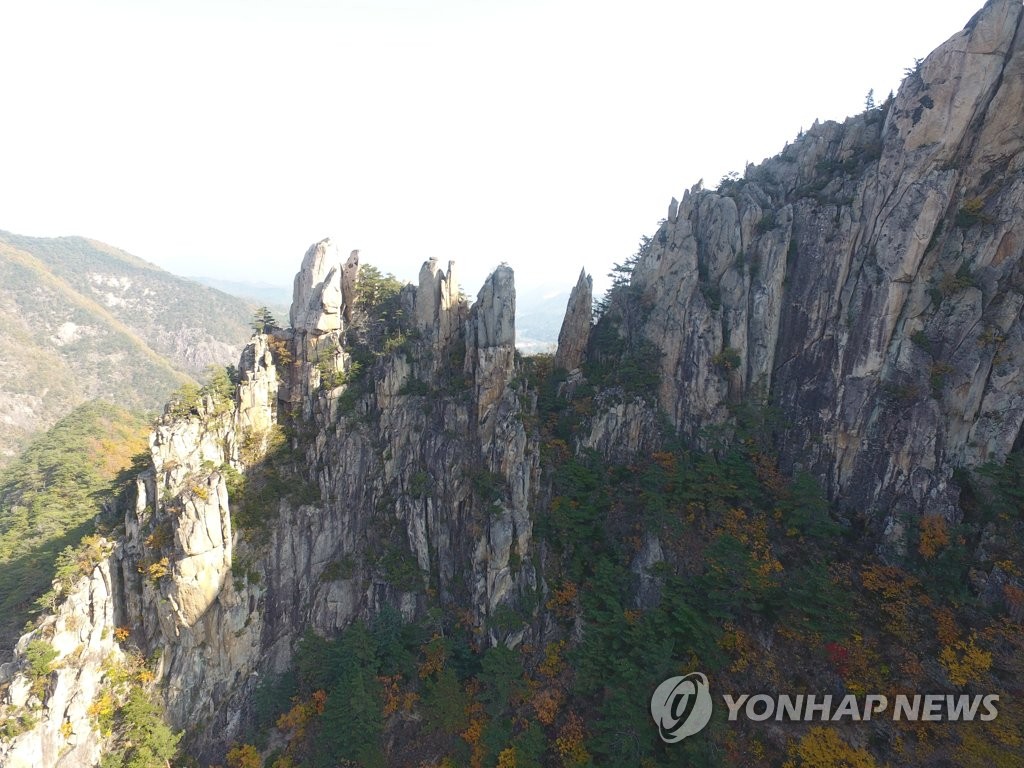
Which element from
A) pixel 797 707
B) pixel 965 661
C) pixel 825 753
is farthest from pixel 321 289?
pixel 965 661

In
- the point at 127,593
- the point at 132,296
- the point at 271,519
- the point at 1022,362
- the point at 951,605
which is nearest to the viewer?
the point at 951,605

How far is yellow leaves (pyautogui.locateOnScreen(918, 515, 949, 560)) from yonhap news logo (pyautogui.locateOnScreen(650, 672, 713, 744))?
541 inches

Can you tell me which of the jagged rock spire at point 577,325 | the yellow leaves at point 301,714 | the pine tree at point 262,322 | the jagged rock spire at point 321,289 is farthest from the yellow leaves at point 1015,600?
the pine tree at point 262,322

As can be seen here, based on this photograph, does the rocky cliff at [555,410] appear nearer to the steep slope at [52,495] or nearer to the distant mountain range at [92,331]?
the steep slope at [52,495]

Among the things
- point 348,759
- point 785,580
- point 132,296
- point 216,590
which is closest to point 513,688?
point 348,759

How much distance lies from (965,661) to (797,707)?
739 cm

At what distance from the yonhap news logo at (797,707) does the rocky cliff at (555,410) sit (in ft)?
15.0

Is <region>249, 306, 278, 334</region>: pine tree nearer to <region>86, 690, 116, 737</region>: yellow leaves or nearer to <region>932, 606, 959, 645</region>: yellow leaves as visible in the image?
<region>86, 690, 116, 737</region>: yellow leaves

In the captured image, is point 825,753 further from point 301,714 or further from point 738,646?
point 301,714

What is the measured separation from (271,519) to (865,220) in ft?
148

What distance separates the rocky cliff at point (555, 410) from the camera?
24.3 m

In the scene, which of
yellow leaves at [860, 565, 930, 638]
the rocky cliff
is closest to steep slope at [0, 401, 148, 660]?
the rocky cliff

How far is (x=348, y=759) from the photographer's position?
24.3m

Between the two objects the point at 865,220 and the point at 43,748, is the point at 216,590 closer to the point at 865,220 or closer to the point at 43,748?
the point at 43,748
